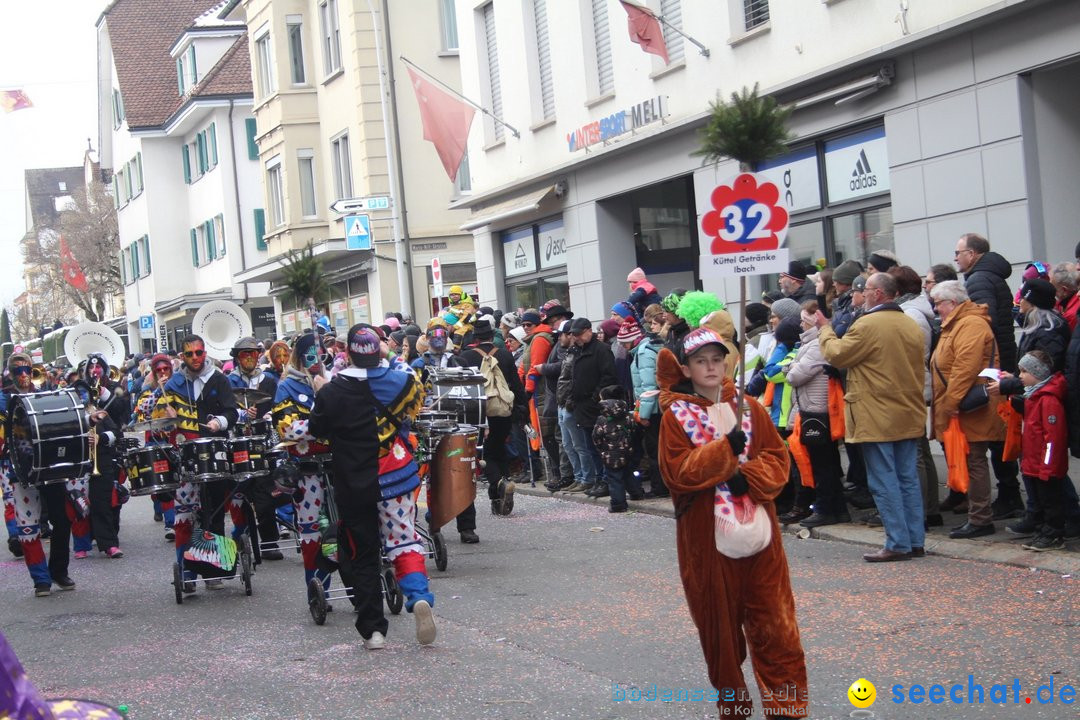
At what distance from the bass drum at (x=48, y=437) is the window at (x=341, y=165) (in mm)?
22410

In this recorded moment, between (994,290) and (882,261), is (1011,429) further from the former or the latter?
(882,261)

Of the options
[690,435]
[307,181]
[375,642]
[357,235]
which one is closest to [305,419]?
[375,642]

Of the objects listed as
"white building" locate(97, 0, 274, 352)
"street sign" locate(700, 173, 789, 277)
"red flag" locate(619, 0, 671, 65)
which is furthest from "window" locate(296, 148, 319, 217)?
"street sign" locate(700, 173, 789, 277)

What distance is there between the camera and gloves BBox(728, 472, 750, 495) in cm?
521

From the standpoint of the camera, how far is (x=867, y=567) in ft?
30.1

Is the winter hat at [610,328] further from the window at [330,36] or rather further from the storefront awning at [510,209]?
the window at [330,36]

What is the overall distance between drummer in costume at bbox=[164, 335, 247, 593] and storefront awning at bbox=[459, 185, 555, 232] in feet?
38.6

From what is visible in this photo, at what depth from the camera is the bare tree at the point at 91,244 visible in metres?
64.1

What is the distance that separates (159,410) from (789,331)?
17.7 ft

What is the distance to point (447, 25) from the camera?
31781mm

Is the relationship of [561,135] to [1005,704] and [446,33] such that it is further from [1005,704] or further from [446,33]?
[1005,704]

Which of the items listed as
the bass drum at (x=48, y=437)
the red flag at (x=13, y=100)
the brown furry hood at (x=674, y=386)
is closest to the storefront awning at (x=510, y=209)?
the bass drum at (x=48, y=437)

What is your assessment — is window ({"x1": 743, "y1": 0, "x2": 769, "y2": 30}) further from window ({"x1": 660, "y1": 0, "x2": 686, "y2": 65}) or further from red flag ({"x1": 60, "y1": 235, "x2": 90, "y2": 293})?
red flag ({"x1": 60, "y1": 235, "x2": 90, "y2": 293})

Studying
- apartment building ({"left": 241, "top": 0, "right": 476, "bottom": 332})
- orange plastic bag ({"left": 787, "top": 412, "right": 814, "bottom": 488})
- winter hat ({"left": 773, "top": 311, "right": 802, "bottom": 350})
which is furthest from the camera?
apartment building ({"left": 241, "top": 0, "right": 476, "bottom": 332})
